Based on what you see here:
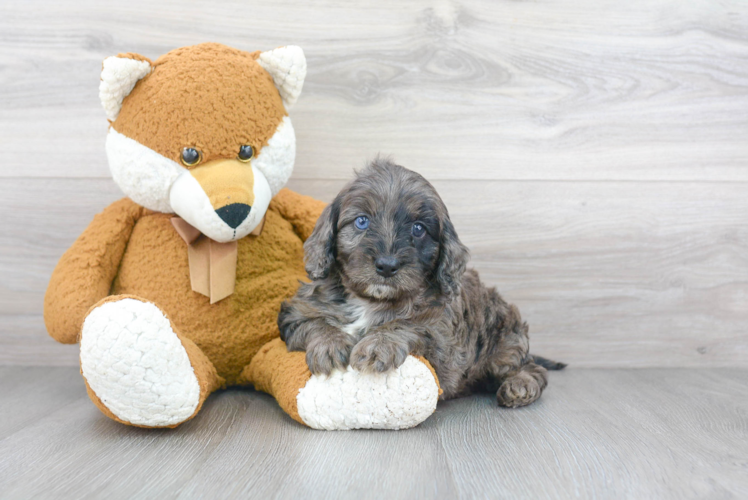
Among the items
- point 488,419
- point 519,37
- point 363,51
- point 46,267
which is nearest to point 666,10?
point 519,37

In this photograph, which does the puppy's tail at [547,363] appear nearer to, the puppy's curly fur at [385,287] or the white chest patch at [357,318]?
the puppy's curly fur at [385,287]

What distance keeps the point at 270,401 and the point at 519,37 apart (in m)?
1.89

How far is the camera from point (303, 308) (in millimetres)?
1975

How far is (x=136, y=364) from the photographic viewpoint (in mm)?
1574

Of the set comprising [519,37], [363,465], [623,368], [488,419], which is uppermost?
[519,37]

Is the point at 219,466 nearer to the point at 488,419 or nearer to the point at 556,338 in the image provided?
the point at 488,419

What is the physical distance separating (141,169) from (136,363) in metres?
0.68

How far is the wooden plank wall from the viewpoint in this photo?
8.39 feet

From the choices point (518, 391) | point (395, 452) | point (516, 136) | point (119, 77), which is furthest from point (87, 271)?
point (516, 136)

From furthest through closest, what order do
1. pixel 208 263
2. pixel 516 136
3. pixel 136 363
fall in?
pixel 516 136 < pixel 208 263 < pixel 136 363

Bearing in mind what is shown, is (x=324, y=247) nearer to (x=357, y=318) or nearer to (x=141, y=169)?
(x=357, y=318)

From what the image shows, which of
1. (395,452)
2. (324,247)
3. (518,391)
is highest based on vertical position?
(324,247)

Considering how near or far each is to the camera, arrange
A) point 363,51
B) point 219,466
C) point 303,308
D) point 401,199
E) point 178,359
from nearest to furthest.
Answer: point 219,466 → point 178,359 → point 401,199 → point 303,308 → point 363,51

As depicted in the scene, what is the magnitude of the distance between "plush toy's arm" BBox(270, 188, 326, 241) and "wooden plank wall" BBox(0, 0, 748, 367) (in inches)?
12.8
